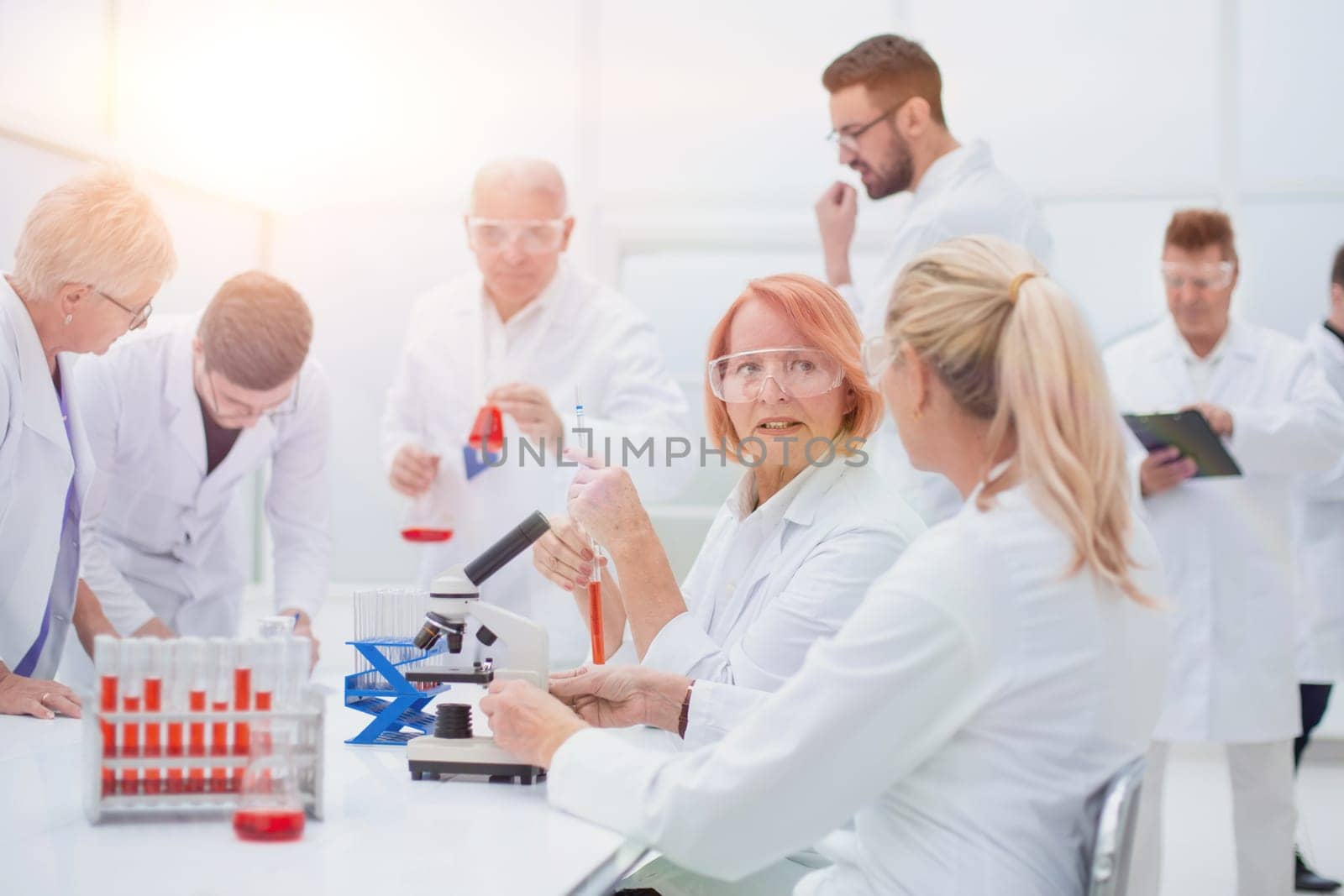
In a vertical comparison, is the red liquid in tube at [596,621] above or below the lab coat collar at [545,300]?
below

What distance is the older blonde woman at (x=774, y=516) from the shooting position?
163 cm

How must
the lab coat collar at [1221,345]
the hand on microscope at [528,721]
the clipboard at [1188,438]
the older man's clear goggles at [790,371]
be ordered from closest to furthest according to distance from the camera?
the hand on microscope at [528,721] → the older man's clear goggles at [790,371] → the clipboard at [1188,438] → the lab coat collar at [1221,345]

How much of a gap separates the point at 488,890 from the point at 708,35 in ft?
12.3

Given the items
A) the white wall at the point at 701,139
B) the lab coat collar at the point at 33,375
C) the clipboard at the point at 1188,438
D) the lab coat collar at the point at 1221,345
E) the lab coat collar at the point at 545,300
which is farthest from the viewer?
the white wall at the point at 701,139

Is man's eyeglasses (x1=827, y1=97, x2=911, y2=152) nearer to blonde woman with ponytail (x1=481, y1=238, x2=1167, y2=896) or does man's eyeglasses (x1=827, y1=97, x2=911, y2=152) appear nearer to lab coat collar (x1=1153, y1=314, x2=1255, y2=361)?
lab coat collar (x1=1153, y1=314, x2=1255, y2=361)

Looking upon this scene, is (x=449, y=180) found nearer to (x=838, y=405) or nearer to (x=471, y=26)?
(x=471, y=26)

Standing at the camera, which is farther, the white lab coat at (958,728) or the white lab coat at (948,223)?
the white lab coat at (948,223)

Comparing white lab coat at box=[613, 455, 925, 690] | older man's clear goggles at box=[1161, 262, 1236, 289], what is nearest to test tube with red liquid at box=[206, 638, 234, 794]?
white lab coat at box=[613, 455, 925, 690]

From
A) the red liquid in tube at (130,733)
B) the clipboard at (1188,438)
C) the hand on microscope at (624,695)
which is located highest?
the clipboard at (1188,438)

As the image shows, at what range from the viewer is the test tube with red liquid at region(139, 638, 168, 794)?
3.84ft

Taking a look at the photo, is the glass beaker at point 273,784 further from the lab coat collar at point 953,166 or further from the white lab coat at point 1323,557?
the white lab coat at point 1323,557

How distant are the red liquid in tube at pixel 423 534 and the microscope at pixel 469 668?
3.97 feet

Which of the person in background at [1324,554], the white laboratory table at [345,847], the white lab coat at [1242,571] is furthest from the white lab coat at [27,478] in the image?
the person in background at [1324,554]

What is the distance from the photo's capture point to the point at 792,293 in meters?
1.80
